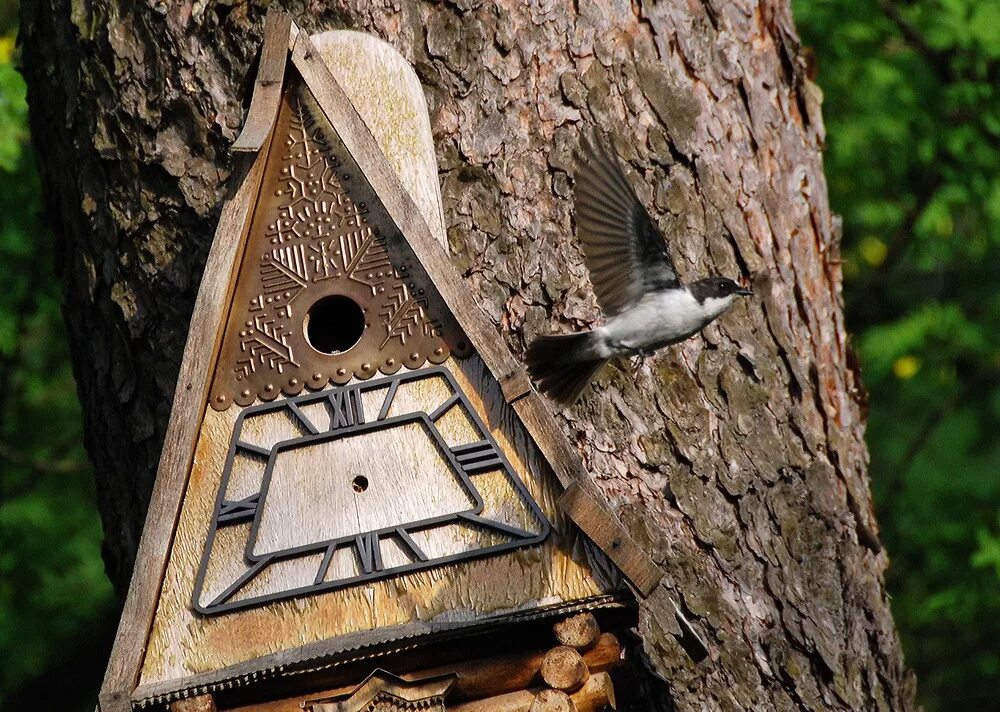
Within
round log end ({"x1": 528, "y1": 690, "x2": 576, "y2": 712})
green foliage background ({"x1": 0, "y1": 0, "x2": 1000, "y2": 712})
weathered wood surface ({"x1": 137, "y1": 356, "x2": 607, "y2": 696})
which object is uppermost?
green foliage background ({"x1": 0, "y1": 0, "x2": 1000, "y2": 712})

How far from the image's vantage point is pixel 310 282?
8.54ft

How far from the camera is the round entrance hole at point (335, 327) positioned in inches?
109

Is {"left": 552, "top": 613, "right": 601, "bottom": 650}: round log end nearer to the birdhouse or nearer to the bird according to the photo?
the birdhouse

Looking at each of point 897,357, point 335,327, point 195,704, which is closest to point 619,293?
point 335,327

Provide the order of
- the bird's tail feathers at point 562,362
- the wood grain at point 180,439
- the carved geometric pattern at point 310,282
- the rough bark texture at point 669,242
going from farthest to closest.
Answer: the rough bark texture at point 669,242 → the bird's tail feathers at point 562,362 → the carved geometric pattern at point 310,282 → the wood grain at point 180,439

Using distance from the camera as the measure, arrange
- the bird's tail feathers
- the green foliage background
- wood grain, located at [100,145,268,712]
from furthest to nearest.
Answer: the green foliage background < the bird's tail feathers < wood grain, located at [100,145,268,712]

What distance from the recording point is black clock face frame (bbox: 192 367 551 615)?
94.7 inches

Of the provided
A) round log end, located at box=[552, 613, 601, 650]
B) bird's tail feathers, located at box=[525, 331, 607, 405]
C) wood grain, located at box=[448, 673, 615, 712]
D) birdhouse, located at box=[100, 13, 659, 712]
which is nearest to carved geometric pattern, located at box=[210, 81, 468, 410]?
→ birdhouse, located at box=[100, 13, 659, 712]

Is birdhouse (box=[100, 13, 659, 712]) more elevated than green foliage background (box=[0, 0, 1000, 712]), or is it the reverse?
green foliage background (box=[0, 0, 1000, 712])

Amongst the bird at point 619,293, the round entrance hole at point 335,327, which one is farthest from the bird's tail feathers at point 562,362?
the round entrance hole at point 335,327

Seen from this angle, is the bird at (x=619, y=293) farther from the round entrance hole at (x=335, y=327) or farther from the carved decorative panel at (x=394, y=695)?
the carved decorative panel at (x=394, y=695)

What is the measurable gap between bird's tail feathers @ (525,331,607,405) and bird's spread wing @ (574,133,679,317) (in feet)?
0.52

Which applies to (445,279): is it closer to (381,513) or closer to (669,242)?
(381,513)

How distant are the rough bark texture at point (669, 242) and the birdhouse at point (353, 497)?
43 centimetres
